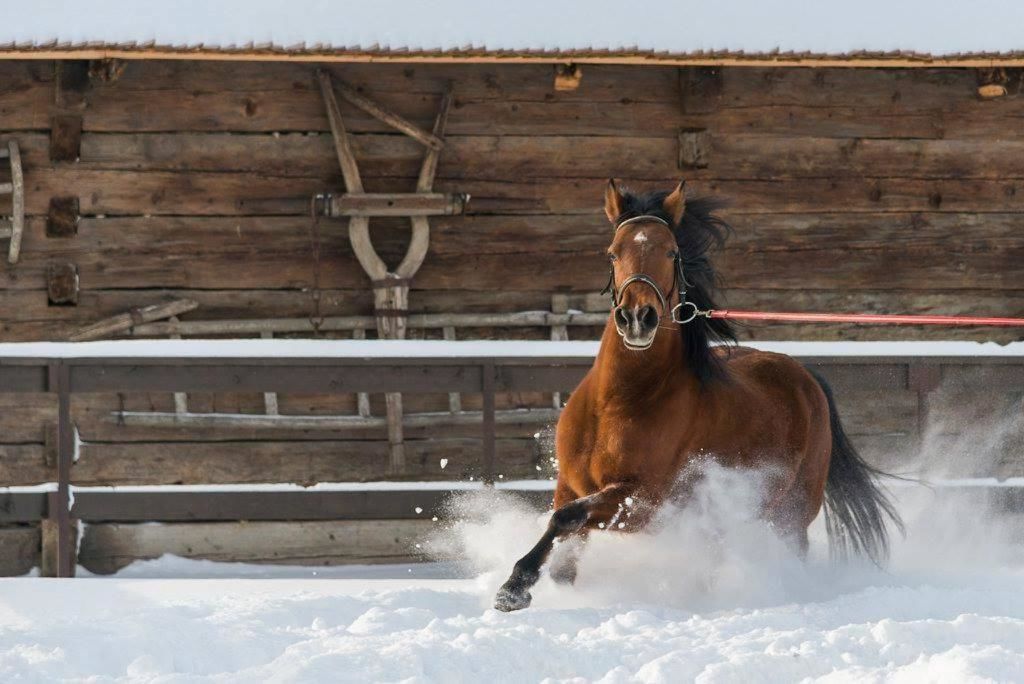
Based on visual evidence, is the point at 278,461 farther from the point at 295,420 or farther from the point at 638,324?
the point at 638,324

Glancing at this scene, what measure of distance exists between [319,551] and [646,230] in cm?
511

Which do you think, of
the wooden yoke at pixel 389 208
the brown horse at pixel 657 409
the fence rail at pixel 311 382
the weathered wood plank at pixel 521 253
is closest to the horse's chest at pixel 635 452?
the brown horse at pixel 657 409

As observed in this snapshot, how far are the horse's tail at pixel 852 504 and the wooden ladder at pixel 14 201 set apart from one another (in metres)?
5.67

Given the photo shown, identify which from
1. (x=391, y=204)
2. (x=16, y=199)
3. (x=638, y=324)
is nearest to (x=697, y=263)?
(x=638, y=324)

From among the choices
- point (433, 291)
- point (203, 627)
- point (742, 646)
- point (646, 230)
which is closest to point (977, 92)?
point (433, 291)

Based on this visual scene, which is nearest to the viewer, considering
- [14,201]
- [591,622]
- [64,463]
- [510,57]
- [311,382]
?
[591,622]

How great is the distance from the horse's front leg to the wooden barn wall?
4.56 meters

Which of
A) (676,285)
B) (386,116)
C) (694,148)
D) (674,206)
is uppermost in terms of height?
(386,116)

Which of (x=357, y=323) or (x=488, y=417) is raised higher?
(x=357, y=323)

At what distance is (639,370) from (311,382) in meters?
2.91

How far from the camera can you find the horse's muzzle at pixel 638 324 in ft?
16.8

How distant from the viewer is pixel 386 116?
9695mm

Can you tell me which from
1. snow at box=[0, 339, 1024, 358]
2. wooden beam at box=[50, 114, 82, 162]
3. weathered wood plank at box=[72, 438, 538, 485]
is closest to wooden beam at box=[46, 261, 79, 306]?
snow at box=[0, 339, 1024, 358]

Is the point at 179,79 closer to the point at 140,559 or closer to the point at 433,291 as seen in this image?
the point at 433,291
